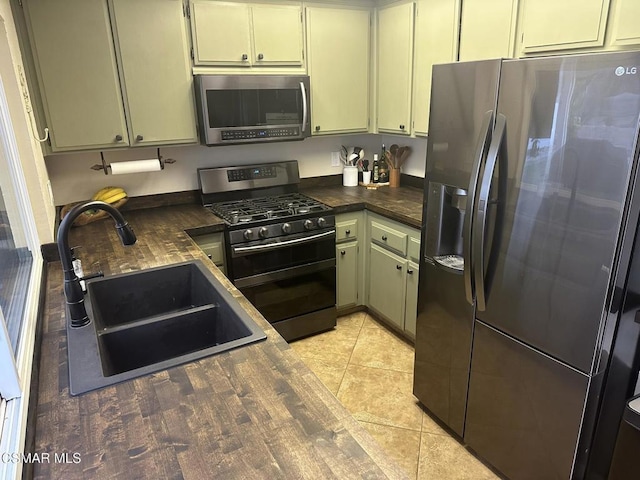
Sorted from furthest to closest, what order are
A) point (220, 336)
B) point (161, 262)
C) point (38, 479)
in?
point (161, 262)
point (220, 336)
point (38, 479)

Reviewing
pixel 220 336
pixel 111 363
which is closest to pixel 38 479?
pixel 111 363

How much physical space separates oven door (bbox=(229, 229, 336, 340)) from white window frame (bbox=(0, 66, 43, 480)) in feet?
3.62

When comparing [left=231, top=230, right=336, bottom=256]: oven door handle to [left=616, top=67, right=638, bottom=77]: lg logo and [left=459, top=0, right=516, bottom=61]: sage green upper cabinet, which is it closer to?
[left=459, top=0, right=516, bottom=61]: sage green upper cabinet

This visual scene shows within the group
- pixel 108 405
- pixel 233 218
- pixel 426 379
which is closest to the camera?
pixel 108 405

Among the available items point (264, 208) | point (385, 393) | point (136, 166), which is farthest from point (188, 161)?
point (385, 393)

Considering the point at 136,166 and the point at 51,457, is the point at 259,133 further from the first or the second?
the point at 51,457

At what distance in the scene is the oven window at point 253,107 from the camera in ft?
8.94

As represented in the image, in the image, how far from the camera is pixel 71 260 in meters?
1.41

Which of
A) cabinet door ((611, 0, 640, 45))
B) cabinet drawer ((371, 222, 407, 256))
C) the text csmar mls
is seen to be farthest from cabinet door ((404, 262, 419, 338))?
the text csmar mls

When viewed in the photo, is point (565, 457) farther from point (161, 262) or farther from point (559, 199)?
point (161, 262)

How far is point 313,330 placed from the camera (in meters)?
3.16

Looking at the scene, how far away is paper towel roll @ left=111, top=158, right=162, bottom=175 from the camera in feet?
8.74

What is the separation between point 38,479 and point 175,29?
2.42 metres

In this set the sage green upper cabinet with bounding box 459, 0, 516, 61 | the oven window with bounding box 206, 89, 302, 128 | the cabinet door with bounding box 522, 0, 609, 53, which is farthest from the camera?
the oven window with bounding box 206, 89, 302, 128
